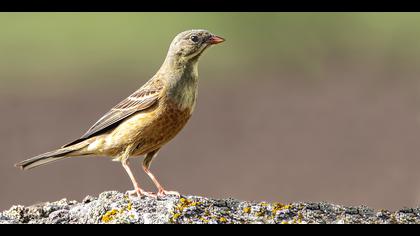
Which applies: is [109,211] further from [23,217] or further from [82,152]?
[82,152]

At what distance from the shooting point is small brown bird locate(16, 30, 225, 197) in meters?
7.84

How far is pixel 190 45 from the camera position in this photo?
8.40 m

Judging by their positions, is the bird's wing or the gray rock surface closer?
the gray rock surface

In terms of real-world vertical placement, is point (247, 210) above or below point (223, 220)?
above

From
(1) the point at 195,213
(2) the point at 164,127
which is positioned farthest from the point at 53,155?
(1) the point at 195,213

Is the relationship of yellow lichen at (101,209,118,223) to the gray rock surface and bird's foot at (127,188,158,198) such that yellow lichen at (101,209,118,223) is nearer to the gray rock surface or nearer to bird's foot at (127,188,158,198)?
the gray rock surface

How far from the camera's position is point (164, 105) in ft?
25.9

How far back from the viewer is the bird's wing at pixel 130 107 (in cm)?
806

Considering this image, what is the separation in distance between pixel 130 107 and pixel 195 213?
2319mm

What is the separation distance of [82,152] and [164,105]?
1030mm

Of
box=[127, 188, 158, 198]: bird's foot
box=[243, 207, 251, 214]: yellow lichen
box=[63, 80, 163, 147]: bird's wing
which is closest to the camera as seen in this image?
box=[243, 207, 251, 214]: yellow lichen

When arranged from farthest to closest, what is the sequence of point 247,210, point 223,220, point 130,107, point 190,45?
point 190,45, point 130,107, point 247,210, point 223,220

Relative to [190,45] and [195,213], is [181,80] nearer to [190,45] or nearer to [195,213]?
[190,45]

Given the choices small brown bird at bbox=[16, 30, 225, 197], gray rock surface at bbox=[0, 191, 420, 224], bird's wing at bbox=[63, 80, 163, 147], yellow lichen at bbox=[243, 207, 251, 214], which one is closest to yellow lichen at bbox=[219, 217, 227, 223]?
gray rock surface at bbox=[0, 191, 420, 224]
